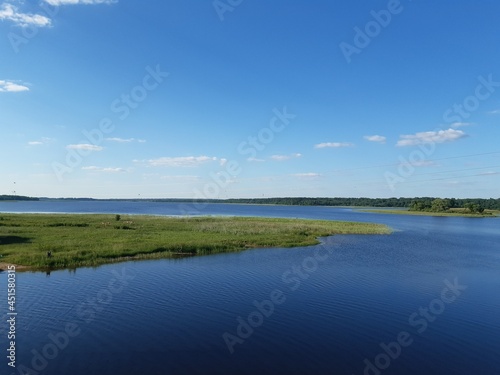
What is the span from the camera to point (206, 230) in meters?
68.2

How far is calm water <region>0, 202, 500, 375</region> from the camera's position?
17.1m

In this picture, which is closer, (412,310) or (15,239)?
(412,310)

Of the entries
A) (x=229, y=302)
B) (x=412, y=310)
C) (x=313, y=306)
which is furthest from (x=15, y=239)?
(x=412, y=310)

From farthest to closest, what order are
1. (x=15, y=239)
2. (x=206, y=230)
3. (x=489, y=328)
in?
(x=206, y=230), (x=15, y=239), (x=489, y=328)

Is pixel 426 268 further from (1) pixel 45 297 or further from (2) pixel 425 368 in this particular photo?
(1) pixel 45 297

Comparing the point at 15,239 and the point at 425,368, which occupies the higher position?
the point at 15,239

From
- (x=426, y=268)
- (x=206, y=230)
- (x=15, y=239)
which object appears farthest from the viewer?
(x=206, y=230)

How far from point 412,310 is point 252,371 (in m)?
14.7

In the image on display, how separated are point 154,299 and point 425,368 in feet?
59.0

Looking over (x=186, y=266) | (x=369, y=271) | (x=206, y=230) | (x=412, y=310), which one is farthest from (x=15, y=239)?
(x=412, y=310)

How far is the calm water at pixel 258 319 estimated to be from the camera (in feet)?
56.2

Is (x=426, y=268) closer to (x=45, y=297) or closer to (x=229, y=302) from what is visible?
(x=229, y=302)

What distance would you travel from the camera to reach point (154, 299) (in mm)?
26469

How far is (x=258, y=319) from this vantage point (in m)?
23.0
